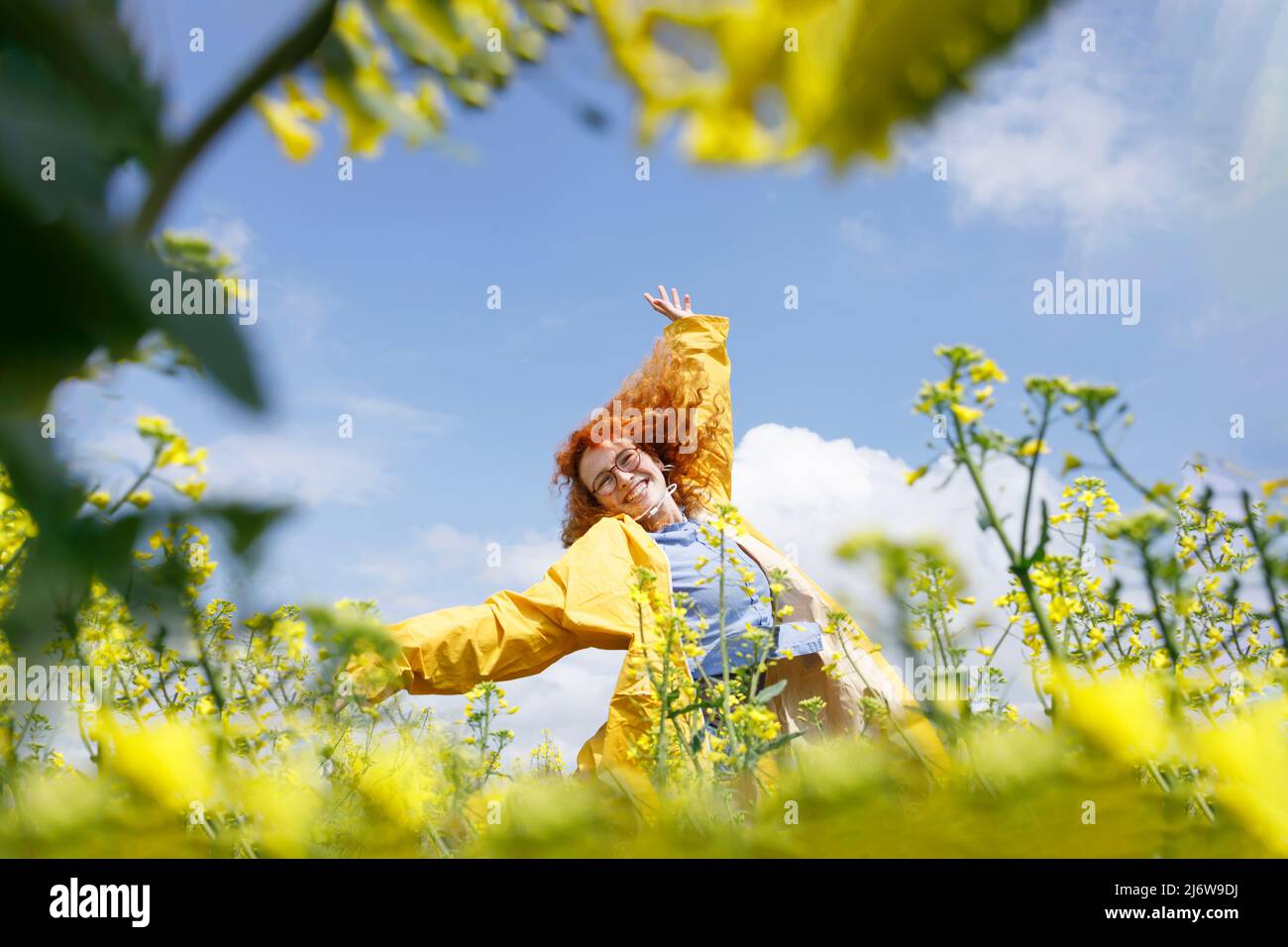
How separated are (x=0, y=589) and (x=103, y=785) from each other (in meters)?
0.12

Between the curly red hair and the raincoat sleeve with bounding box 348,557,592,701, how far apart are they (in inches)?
28.1

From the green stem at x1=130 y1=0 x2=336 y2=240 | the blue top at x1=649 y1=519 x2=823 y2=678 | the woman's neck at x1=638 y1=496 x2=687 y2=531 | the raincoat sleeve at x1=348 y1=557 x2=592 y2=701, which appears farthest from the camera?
the woman's neck at x1=638 y1=496 x2=687 y2=531

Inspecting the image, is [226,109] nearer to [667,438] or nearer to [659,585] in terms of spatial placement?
[659,585]

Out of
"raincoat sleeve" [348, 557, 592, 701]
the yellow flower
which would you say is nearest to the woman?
"raincoat sleeve" [348, 557, 592, 701]

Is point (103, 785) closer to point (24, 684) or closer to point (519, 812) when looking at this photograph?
point (24, 684)

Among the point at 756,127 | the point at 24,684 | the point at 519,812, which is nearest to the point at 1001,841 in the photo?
the point at 519,812

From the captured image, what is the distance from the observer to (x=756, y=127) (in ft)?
0.83

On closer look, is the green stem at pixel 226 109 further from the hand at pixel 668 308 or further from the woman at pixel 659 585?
the hand at pixel 668 308

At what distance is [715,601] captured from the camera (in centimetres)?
211

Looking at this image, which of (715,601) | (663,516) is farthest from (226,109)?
(663,516)

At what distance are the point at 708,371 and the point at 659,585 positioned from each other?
918 millimetres

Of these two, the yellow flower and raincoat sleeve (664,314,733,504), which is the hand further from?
the yellow flower

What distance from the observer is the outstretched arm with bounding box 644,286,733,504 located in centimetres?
256
